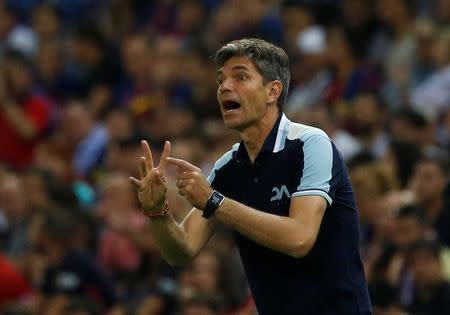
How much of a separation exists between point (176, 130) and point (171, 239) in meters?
6.04

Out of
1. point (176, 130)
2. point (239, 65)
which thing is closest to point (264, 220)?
point (239, 65)

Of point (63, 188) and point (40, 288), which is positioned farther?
point (63, 188)

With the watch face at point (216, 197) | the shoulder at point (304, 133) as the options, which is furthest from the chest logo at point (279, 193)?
the watch face at point (216, 197)

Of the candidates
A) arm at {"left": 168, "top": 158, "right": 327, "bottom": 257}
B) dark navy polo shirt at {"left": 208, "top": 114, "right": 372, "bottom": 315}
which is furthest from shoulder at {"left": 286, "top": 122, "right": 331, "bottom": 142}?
arm at {"left": 168, "top": 158, "right": 327, "bottom": 257}

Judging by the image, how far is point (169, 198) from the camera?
9.91 m

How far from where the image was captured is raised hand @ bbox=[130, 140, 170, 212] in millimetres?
5367

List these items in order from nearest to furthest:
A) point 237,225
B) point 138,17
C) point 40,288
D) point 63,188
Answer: point 237,225 < point 40,288 < point 63,188 < point 138,17

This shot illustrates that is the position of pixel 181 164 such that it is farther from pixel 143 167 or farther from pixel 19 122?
pixel 19 122

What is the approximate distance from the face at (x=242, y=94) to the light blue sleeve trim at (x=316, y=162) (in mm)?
213

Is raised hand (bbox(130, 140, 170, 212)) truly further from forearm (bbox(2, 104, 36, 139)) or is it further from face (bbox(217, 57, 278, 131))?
forearm (bbox(2, 104, 36, 139))

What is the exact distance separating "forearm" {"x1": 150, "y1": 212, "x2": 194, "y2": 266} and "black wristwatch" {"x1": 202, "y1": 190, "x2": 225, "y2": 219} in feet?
1.26

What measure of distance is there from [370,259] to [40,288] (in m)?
2.37

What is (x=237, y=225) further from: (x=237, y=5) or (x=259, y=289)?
(x=237, y=5)

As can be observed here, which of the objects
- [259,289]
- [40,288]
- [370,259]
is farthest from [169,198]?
[259,289]
